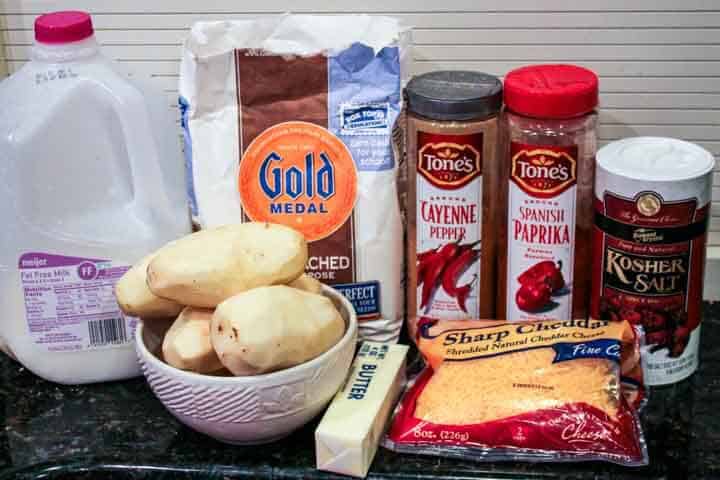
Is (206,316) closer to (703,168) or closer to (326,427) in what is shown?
(326,427)

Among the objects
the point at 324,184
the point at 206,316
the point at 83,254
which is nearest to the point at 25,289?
the point at 83,254

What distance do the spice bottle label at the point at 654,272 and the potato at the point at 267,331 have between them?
29 cm

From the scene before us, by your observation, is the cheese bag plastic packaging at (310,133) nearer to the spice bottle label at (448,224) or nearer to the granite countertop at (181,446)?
the spice bottle label at (448,224)

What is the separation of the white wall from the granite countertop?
0.28 metres

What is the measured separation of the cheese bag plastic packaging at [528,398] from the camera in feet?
3.07

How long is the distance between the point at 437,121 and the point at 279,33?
200mm

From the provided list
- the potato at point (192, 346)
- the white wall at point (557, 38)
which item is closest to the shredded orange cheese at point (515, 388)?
the potato at point (192, 346)

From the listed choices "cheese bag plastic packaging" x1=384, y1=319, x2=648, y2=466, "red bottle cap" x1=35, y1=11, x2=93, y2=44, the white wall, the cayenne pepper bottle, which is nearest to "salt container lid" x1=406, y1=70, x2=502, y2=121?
the cayenne pepper bottle

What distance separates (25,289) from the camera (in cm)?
104

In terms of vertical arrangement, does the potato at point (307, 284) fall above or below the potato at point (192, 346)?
above

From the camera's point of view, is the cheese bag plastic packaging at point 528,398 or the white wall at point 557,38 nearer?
the cheese bag plastic packaging at point 528,398

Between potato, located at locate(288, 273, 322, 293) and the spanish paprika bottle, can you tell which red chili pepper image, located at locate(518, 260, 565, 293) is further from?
potato, located at locate(288, 273, 322, 293)

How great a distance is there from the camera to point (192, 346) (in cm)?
92

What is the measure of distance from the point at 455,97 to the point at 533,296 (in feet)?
0.73
